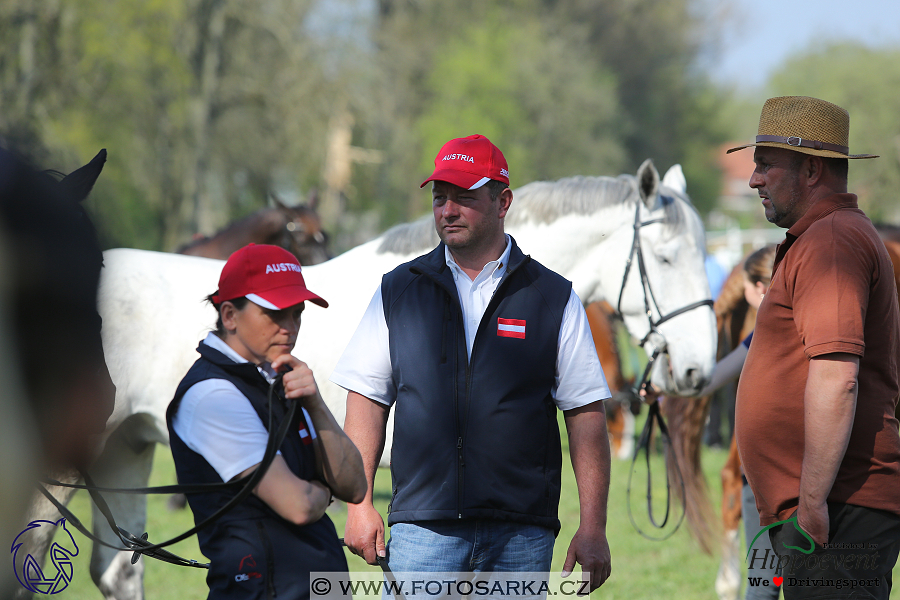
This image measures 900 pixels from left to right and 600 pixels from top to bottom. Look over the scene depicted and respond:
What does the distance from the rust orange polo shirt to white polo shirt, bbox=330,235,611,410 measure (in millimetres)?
503

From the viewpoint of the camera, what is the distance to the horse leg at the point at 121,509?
3.59 metres

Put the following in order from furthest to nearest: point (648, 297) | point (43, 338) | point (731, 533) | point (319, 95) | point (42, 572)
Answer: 1. point (319, 95)
2. point (731, 533)
3. point (648, 297)
4. point (42, 572)
5. point (43, 338)

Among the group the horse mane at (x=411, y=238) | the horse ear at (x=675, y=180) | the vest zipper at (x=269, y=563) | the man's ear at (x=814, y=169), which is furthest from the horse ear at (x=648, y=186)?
the vest zipper at (x=269, y=563)

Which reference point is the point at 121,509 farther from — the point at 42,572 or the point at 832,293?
the point at 832,293

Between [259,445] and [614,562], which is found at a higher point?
[259,445]

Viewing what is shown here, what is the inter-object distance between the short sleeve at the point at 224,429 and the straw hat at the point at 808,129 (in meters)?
1.63

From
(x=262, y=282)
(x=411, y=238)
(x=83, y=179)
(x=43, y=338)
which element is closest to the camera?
(x=43, y=338)

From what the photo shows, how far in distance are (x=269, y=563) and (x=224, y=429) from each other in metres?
0.34

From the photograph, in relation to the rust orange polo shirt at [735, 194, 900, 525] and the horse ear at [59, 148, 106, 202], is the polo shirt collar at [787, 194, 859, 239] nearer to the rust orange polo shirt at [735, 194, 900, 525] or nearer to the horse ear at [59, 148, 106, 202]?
the rust orange polo shirt at [735, 194, 900, 525]

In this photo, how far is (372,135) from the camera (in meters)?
26.6

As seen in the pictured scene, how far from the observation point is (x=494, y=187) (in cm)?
259

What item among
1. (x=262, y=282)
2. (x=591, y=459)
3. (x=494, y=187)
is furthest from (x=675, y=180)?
(x=262, y=282)

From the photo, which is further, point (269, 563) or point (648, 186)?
point (648, 186)

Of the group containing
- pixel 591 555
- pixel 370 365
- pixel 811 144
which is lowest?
pixel 591 555
